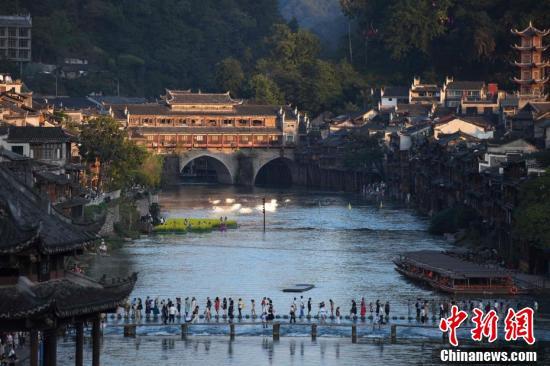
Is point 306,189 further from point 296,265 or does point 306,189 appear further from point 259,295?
point 259,295

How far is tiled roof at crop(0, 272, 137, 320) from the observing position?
119ft

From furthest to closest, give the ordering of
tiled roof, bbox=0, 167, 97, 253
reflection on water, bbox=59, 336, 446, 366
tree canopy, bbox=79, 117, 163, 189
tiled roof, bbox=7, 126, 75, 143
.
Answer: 1. tree canopy, bbox=79, 117, 163, 189
2. tiled roof, bbox=7, 126, 75, 143
3. reflection on water, bbox=59, 336, 446, 366
4. tiled roof, bbox=0, 167, 97, 253

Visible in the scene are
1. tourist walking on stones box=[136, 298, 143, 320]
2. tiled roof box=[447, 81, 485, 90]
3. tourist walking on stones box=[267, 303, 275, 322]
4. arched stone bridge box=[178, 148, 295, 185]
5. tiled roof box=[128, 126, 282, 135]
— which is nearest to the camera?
tourist walking on stones box=[136, 298, 143, 320]

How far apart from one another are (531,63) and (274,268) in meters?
84.3

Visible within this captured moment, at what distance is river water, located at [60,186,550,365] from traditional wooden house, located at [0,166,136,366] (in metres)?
19.7

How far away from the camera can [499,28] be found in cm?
19900

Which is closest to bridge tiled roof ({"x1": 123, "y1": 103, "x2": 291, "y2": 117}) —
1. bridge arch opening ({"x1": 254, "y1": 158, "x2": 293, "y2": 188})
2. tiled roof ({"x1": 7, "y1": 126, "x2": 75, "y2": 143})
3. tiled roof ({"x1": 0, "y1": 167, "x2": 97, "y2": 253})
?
bridge arch opening ({"x1": 254, "y1": 158, "x2": 293, "y2": 188})

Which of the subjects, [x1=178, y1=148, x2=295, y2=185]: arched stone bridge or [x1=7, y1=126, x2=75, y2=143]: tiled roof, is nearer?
[x1=7, y1=126, x2=75, y2=143]: tiled roof

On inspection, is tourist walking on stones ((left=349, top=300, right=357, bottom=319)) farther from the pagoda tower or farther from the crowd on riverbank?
the pagoda tower

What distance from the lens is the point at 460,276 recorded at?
81.0 meters

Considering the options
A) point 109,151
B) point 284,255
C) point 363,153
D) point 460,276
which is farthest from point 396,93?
point 460,276

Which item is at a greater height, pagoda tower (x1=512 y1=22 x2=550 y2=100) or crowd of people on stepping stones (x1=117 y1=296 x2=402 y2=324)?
pagoda tower (x1=512 y1=22 x2=550 y2=100)

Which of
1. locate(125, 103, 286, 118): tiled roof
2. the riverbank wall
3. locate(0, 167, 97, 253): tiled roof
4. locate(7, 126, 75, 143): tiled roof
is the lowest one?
locate(0, 167, 97, 253): tiled roof

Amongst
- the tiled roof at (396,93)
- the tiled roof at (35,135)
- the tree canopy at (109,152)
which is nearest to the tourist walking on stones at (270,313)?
the tiled roof at (35,135)
